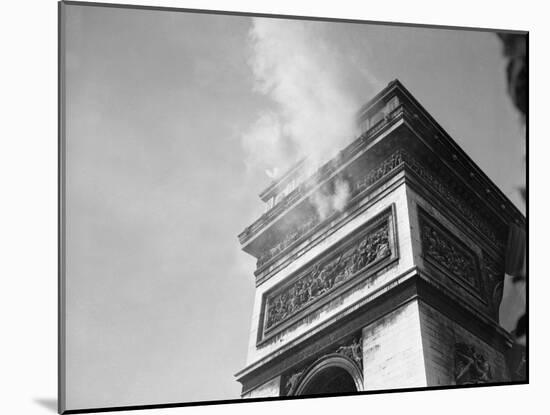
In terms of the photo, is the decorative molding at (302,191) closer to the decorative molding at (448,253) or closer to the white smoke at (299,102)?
the white smoke at (299,102)

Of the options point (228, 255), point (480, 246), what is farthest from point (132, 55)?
point (480, 246)

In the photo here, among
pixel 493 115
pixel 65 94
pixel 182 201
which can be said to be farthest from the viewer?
pixel 493 115

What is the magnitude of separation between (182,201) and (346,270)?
1.39 meters

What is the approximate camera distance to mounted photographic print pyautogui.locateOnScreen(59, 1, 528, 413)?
5.33 m

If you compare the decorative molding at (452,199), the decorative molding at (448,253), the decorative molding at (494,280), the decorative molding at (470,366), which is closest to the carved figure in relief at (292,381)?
the decorative molding at (470,366)

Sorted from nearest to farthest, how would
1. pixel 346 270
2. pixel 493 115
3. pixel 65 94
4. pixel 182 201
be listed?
pixel 65 94
pixel 182 201
pixel 346 270
pixel 493 115

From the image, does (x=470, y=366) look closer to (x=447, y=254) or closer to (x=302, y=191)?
(x=447, y=254)

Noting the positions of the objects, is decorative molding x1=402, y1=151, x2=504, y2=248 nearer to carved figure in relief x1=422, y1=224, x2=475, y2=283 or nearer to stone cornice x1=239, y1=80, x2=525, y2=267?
stone cornice x1=239, y1=80, x2=525, y2=267

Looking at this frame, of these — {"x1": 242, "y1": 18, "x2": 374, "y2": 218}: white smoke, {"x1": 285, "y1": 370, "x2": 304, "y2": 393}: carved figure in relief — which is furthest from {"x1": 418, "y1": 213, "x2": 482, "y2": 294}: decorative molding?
{"x1": 285, "y1": 370, "x2": 304, "y2": 393}: carved figure in relief

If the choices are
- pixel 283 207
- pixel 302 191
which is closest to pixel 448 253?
pixel 302 191

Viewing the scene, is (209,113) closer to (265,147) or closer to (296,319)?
(265,147)

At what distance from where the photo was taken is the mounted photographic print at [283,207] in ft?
17.5

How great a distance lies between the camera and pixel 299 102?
5992 millimetres

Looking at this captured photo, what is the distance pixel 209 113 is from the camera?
5.75 meters
